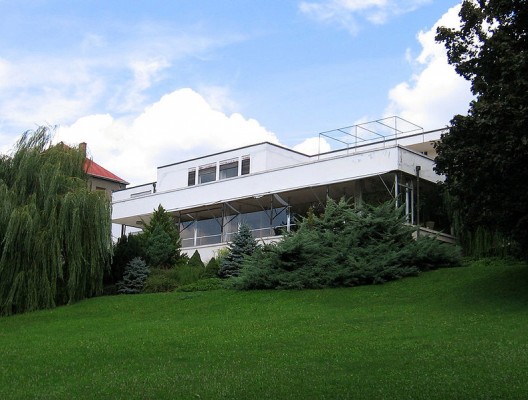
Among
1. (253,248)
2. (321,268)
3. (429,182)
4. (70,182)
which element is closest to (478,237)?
(429,182)

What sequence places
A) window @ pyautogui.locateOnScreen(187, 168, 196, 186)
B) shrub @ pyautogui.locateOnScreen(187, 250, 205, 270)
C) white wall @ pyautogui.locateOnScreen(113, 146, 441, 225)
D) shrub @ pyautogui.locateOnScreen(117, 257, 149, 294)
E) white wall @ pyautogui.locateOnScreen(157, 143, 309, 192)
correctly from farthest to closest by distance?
window @ pyautogui.locateOnScreen(187, 168, 196, 186) → white wall @ pyautogui.locateOnScreen(157, 143, 309, 192) → shrub @ pyautogui.locateOnScreen(187, 250, 205, 270) → white wall @ pyautogui.locateOnScreen(113, 146, 441, 225) → shrub @ pyautogui.locateOnScreen(117, 257, 149, 294)

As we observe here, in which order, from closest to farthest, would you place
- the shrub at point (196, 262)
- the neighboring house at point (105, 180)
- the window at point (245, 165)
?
the shrub at point (196, 262) → the window at point (245, 165) → the neighboring house at point (105, 180)

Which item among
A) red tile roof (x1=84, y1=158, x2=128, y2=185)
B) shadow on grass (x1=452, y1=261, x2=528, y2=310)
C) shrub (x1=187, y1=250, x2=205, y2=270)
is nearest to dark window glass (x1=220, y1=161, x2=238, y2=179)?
shrub (x1=187, y1=250, x2=205, y2=270)

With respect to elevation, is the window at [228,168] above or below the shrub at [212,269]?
above

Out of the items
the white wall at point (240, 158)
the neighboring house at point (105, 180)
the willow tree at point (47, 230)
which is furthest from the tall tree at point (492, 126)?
the neighboring house at point (105, 180)

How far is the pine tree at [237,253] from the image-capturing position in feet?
98.7

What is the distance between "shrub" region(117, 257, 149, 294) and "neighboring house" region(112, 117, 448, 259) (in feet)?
19.1

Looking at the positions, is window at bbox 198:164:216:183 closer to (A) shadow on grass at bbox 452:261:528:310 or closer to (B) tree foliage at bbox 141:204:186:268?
(B) tree foliage at bbox 141:204:186:268

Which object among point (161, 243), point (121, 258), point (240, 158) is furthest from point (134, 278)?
point (240, 158)

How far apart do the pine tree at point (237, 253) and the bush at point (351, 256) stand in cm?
190

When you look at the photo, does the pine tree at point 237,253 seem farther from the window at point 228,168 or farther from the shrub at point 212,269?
the window at point 228,168

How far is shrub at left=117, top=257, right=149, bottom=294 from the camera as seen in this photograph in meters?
29.9

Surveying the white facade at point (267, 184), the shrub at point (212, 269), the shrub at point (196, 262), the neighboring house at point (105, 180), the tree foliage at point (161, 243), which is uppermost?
the neighboring house at point (105, 180)

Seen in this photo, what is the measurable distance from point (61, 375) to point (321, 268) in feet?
44.4
